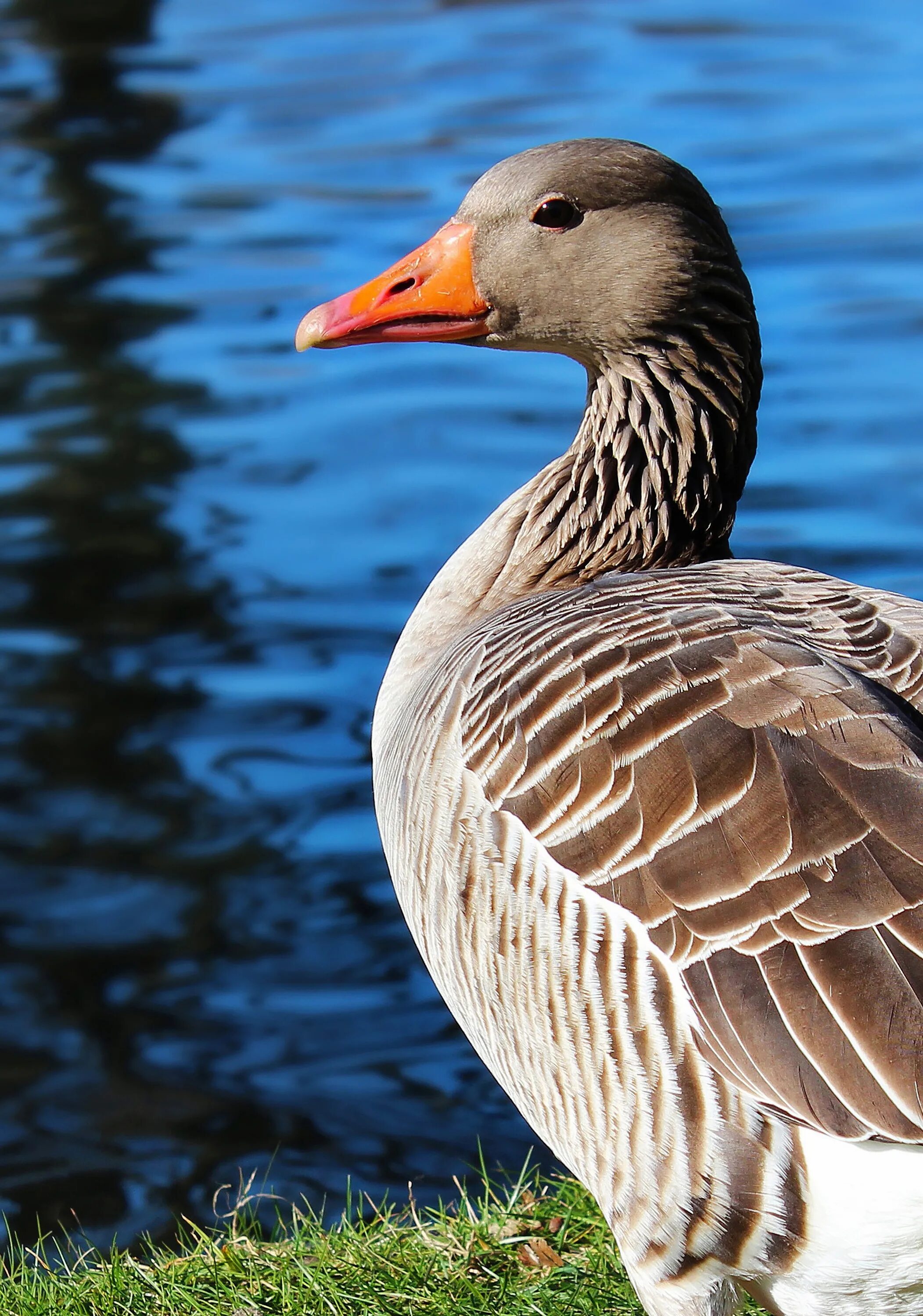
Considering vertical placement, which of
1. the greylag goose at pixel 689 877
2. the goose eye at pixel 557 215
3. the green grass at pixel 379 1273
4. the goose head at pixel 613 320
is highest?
the goose eye at pixel 557 215

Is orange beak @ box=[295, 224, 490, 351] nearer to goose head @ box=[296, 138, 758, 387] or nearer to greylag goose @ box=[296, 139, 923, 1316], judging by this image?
goose head @ box=[296, 138, 758, 387]

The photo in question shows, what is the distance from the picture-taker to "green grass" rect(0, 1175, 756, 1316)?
3.75 metres

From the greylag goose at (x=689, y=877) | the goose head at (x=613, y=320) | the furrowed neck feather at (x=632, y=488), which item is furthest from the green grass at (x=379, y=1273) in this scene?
the goose head at (x=613, y=320)

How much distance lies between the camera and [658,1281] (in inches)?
125

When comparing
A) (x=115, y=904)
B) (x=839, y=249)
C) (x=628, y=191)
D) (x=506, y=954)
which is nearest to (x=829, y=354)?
(x=839, y=249)

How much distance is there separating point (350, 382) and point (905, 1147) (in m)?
8.25

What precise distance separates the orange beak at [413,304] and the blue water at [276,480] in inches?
107

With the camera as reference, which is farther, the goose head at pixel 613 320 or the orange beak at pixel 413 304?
the orange beak at pixel 413 304

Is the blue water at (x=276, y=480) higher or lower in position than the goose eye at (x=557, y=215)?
lower

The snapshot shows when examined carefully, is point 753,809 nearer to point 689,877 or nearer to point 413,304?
point 689,877

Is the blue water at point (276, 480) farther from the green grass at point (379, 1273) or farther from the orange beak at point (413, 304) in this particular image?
the orange beak at point (413, 304)

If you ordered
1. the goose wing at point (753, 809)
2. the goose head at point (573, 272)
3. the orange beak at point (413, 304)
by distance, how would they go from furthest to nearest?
the orange beak at point (413, 304) → the goose head at point (573, 272) → the goose wing at point (753, 809)

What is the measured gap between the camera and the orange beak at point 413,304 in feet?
13.8

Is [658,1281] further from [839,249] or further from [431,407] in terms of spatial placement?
[839,249]
